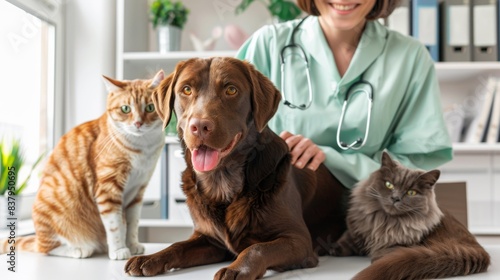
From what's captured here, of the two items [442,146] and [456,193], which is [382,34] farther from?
[456,193]

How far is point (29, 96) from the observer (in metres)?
1.39

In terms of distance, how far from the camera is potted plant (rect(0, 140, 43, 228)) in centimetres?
109

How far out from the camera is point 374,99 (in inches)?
51.9

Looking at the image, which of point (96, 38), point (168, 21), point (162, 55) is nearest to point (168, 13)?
point (168, 21)

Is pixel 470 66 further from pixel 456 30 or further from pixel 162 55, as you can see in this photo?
pixel 162 55

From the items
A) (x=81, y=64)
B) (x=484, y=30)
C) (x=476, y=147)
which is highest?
(x=484, y=30)

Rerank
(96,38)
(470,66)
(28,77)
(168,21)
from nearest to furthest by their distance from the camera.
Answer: (28,77) < (96,38) < (470,66) < (168,21)

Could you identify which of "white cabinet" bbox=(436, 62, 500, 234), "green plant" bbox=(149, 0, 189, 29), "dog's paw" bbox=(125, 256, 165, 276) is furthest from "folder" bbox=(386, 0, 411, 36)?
"dog's paw" bbox=(125, 256, 165, 276)

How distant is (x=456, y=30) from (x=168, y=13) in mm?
1404

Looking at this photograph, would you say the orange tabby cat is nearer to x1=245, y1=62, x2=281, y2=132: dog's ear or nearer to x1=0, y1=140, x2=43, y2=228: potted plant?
x1=0, y1=140, x2=43, y2=228: potted plant

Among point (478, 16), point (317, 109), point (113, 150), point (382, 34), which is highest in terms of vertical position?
point (478, 16)

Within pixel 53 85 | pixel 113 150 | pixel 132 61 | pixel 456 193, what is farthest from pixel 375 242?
pixel 132 61

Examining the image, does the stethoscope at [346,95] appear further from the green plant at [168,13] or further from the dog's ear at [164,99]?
the green plant at [168,13]

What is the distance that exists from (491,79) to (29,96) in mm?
2091
